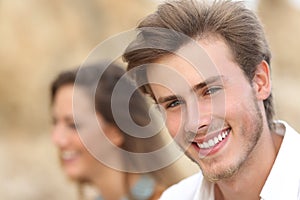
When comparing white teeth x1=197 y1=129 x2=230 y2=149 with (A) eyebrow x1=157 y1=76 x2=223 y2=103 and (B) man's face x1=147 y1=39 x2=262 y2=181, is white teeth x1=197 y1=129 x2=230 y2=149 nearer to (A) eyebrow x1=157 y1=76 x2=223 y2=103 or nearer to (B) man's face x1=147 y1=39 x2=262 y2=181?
(B) man's face x1=147 y1=39 x2=262 y2=181

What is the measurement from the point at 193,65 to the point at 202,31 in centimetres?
11

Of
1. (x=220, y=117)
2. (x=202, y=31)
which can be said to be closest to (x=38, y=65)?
(x=202, y=31)

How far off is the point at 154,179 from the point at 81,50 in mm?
4779

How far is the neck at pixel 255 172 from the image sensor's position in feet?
5.30

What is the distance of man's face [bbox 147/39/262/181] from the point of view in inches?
61.1

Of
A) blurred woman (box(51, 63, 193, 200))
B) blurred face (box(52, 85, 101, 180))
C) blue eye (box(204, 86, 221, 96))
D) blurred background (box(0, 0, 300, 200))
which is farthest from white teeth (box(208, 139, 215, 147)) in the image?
blurred background (box(0, 0, 300, 200))

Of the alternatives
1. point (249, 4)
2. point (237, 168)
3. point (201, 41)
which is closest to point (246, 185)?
point (237, 168)

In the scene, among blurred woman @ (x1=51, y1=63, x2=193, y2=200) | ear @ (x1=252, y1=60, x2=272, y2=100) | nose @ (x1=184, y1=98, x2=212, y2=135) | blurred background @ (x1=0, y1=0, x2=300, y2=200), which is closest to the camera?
nose @ (x1=184, y1=98, x2=212, y2=135)

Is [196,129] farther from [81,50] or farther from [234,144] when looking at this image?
[81,50]

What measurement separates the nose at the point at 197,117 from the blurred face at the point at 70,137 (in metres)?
0.97

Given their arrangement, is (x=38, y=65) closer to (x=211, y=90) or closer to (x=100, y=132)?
(x=100, y=132)

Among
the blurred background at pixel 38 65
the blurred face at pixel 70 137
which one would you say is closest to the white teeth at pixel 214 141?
the blurred face at pixel 70 137

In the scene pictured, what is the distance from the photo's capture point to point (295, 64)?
343 inches

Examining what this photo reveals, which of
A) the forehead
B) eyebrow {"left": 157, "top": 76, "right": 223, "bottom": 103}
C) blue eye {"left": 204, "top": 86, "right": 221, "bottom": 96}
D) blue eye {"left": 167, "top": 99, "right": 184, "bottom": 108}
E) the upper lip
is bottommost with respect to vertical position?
the upper lip
